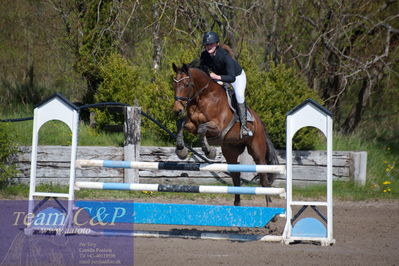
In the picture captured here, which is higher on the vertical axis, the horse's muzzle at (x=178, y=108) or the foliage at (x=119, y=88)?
the foliage at (x=119, y=88)

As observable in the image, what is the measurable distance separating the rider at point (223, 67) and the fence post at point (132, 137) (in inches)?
108

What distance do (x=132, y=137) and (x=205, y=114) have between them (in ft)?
9.91

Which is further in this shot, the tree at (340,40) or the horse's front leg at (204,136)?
the tree at (340,40)

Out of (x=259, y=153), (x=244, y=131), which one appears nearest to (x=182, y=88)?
(x=244, y=131)

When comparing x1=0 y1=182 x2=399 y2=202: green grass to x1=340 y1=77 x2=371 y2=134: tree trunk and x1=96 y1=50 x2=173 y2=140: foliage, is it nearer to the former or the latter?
Result: x1=96 y1=50 x2=173 y2=140: foliage

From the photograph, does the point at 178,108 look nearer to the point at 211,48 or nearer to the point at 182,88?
the point at 182,88

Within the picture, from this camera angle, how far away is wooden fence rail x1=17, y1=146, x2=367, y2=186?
875 cm

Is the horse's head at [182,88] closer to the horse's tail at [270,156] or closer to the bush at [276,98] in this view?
the horse's tail at [270,156]

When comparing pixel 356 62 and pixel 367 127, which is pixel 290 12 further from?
pixel 367 127

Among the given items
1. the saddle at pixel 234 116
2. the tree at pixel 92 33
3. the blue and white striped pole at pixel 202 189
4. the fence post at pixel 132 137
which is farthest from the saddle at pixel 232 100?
the tree at pixel 92 33

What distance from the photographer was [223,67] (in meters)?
6.22

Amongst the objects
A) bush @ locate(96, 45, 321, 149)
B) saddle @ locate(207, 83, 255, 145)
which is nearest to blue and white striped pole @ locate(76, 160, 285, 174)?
saddle @ locate(207, 83, 255, 145)

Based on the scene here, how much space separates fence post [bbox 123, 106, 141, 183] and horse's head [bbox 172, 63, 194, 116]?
3171mm

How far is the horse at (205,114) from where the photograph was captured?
569 centimetres
